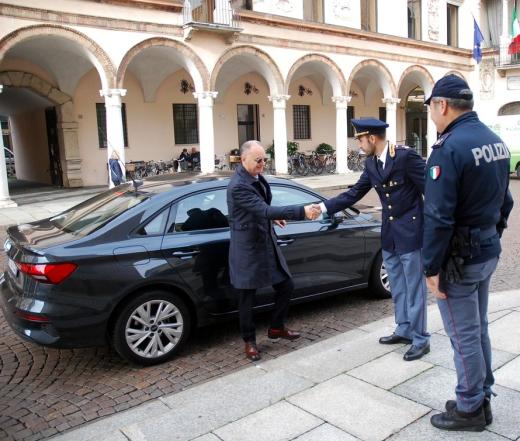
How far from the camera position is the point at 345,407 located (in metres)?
3.35

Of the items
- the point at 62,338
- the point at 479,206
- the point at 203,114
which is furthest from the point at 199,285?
the point at 203,114

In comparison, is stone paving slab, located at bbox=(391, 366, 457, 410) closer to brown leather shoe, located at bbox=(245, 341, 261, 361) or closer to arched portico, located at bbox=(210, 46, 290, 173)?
brown leather shoe, located at bbox=(245, 341, 261, 361)

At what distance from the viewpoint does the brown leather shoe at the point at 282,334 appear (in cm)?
472

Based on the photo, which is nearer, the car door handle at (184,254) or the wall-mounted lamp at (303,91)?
the car door handle at (184,254)

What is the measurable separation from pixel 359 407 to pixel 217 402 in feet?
3.01

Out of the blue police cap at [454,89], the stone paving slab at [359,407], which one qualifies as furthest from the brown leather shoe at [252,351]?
the blue police cap at [454,89]

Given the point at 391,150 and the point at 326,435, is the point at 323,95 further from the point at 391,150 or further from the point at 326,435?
the point at 326,435

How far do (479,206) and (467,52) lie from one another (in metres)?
30.8

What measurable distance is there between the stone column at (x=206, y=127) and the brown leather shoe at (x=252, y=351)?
1603 centimetres

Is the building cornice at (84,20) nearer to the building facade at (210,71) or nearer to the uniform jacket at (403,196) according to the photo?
the building facade at (210,71)

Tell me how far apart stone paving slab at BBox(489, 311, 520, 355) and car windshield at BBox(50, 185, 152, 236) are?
314 centimetres

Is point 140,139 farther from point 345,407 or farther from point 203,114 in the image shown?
point 345,407

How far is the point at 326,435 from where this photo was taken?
304 cm

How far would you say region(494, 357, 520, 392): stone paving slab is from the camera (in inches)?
139
